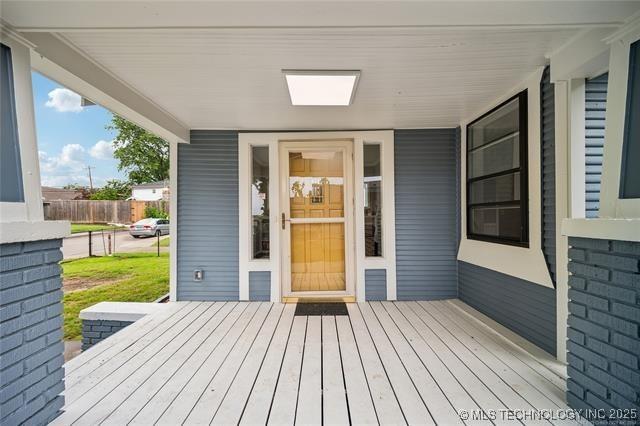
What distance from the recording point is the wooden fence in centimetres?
712

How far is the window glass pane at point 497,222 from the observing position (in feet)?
9.12

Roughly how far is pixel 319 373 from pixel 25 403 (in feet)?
5.19

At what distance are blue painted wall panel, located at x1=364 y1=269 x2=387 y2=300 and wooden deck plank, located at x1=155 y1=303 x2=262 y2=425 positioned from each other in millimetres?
1656

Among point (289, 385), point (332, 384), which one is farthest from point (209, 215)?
point (332, 384)

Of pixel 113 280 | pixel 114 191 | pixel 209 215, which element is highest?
pixel 114 191

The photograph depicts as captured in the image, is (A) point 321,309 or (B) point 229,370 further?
(A) point 321,309

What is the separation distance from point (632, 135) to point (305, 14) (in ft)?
5.90

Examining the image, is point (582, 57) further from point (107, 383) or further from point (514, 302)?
point (107, 383)

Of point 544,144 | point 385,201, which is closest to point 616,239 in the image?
point 544,144

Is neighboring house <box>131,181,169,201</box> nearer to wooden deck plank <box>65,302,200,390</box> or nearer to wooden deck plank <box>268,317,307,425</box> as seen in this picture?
wooden deck plank <box>65,302,200,390</box>

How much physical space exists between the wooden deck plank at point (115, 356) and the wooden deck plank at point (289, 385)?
4.08ft

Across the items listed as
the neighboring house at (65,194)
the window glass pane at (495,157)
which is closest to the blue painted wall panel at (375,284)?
the window glass pane at (495,157)

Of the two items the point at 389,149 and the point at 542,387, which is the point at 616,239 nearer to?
the point at 542,387

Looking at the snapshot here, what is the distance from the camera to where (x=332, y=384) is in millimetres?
1958
